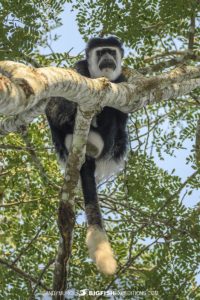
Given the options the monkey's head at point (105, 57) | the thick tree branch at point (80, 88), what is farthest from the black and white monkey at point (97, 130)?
the thick tree branch at point (80, 88)

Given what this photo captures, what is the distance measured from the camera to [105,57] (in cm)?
409

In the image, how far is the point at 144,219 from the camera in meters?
3.34

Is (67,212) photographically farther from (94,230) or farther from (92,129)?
(92,129)

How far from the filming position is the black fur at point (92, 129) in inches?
135

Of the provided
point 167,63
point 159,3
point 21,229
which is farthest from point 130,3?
point 21,229

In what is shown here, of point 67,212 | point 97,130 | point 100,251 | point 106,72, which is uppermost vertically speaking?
point 106,72

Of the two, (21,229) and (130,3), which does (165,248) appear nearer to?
(21,229)

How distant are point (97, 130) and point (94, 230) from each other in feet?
3.21

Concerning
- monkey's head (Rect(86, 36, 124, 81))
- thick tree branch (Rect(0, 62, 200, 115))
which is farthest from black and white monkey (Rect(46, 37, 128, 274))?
thick tree branch (Rect(0, 62, 200, 115))

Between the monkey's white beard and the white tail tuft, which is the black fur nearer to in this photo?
the monkey's white beard

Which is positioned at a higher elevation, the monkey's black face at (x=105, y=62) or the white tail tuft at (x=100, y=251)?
the monkey's black face at (x=105, y=62)

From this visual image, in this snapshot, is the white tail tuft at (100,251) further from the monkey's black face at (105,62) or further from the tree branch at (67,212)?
the monkey's black face at (105,62)

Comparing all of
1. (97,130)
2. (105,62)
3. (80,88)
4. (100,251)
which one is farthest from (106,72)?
(80,88)

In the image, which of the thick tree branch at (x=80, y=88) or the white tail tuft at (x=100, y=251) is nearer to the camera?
the thick tree branch at (x=80, y=88)
